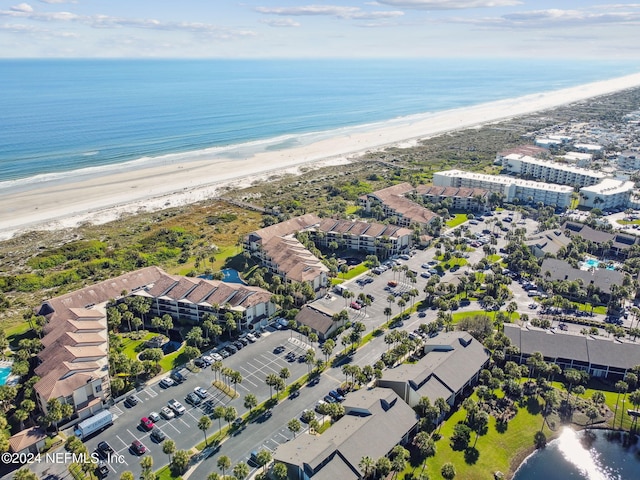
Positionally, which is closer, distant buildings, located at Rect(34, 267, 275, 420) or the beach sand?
distant buildings, located at Rect(34, 267, 275, 420)

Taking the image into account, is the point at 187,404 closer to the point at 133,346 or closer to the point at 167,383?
the point at 167,383

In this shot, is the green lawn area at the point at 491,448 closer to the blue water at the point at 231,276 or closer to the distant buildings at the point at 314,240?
the distant buildings at the point at 314,240

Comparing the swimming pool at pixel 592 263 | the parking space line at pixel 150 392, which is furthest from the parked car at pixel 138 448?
the swimming pool at pixel 592 263

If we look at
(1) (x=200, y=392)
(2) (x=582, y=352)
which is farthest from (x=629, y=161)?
(1) (x=200, y=392)

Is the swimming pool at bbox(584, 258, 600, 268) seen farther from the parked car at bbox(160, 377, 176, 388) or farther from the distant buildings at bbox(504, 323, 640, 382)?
the parked car at bbox(160, 377, 176, 388)

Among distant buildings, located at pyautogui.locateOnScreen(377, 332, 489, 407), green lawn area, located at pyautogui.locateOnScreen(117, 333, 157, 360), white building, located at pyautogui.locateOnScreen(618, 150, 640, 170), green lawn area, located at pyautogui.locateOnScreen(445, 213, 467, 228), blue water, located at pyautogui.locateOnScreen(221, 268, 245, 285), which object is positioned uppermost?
white building, located at pyautogui.locateOnScreen(618, 150, 640, 170)

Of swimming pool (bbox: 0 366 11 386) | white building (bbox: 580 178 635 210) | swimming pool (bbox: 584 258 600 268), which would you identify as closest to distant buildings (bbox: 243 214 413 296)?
swimming pool (bbox: 584 258 600 268)

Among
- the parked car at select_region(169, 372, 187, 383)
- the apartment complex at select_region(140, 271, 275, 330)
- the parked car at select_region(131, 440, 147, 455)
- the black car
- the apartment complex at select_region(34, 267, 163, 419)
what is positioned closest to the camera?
the black car

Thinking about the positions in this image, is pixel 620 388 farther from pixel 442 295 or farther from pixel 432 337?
pixel 442 295
